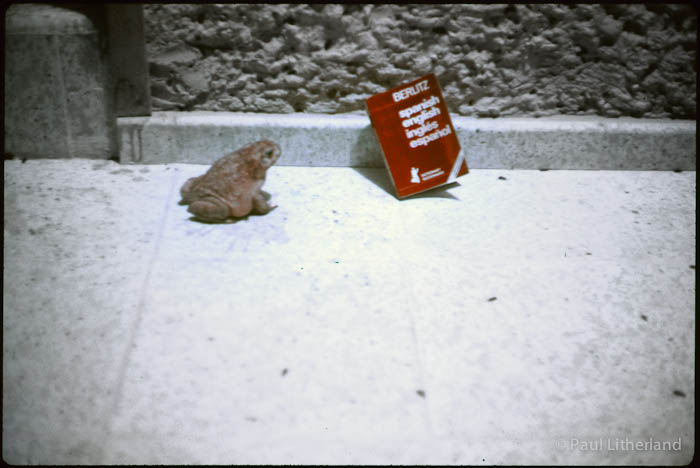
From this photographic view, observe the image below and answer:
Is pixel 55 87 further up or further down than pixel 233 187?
further up

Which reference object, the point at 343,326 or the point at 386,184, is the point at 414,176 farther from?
the point at 343,326

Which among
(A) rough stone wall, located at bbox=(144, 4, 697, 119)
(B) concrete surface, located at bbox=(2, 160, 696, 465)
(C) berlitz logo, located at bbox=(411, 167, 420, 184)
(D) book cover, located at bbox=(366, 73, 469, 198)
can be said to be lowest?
(B) concrete surface, located at bbox=(2, 160, 696, 465)

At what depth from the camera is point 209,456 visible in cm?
132

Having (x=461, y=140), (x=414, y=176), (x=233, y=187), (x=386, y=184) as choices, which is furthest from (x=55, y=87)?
(x=461, y=140)

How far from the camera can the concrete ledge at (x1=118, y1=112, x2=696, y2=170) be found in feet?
8.80

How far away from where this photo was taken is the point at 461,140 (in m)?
2.77

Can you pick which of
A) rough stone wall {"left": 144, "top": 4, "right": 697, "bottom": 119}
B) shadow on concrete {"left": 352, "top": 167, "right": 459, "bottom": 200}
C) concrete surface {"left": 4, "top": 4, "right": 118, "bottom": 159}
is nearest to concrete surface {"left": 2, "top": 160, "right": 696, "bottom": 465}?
shadow on concrete {"left": 352, "top": 167, "right": 459, "bottom": 200}

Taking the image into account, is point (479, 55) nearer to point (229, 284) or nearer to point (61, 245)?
point (229, 284)

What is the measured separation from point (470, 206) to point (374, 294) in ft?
2.86

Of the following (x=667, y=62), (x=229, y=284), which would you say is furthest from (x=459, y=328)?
(x=667, y=62)

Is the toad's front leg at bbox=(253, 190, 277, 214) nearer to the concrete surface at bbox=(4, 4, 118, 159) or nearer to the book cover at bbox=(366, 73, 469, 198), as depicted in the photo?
the book cover at bbox=(366, 73, 469, 198)

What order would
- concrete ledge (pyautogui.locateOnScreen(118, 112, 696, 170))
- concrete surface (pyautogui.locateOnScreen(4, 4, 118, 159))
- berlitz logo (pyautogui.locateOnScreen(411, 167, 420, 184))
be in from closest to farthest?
concrete surface (pyautogui.locateOnScreen(4, 4, 118, 159)) → berlitz logo (pyautogui.locateOnScreen(411, 167, 420, 184)) → concrete ledge (pyautogui.locateOnScreen(118, 112, 696, 170))

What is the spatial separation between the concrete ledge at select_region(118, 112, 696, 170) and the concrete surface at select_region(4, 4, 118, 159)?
0.16 m

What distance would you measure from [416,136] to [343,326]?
1.19 metres
